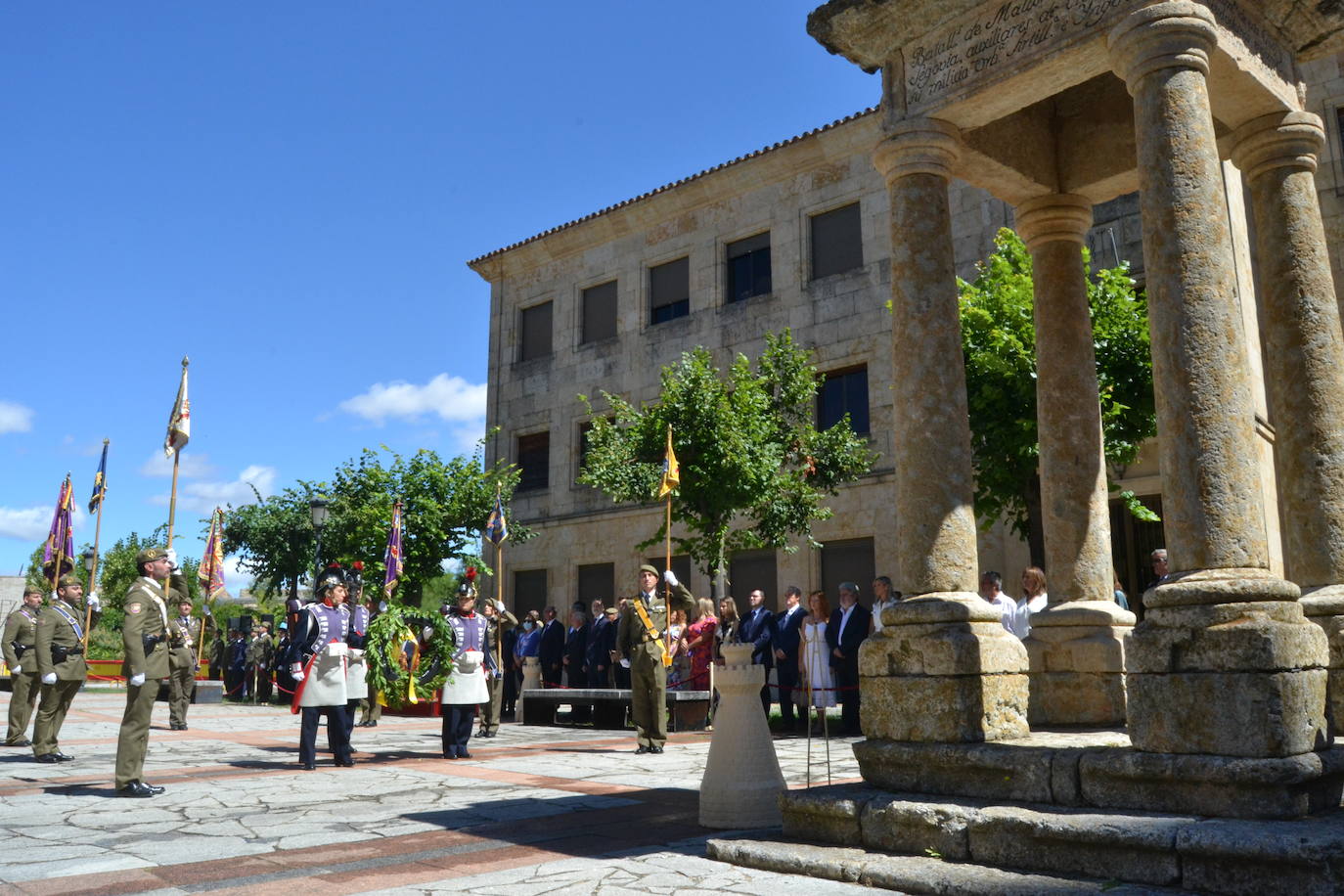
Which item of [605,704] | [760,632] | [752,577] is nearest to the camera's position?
[760,632]

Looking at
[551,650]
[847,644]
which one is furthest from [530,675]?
[847,644]

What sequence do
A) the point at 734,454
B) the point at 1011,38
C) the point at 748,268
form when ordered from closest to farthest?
1. the point at 1011,38
2. the point at 734,454
3. the point at 748,268

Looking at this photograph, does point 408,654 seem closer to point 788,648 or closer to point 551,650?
point 788,648

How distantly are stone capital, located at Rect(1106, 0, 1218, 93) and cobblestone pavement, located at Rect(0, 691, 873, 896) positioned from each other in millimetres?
4547

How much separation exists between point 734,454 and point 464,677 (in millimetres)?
6687

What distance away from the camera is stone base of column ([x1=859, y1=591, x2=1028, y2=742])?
18.4ft

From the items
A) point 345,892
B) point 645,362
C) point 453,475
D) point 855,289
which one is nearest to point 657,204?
point 645,362

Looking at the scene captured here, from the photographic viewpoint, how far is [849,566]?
2028cm

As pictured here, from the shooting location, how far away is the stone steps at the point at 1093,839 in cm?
397

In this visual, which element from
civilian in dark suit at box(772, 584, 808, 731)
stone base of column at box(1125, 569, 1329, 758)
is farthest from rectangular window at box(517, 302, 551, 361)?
stone base of column at box(1125, 569, 1329, 758)

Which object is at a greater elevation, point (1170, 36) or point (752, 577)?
point (1170, 36)

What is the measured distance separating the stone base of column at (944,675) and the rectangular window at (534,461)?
20.6 m

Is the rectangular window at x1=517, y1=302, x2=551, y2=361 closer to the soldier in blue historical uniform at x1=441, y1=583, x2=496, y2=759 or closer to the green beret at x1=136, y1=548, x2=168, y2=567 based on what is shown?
the soldier in blue historical uniform at x1=441, y1=583, x2=496, y2=759

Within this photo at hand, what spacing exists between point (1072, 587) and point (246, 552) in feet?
101
